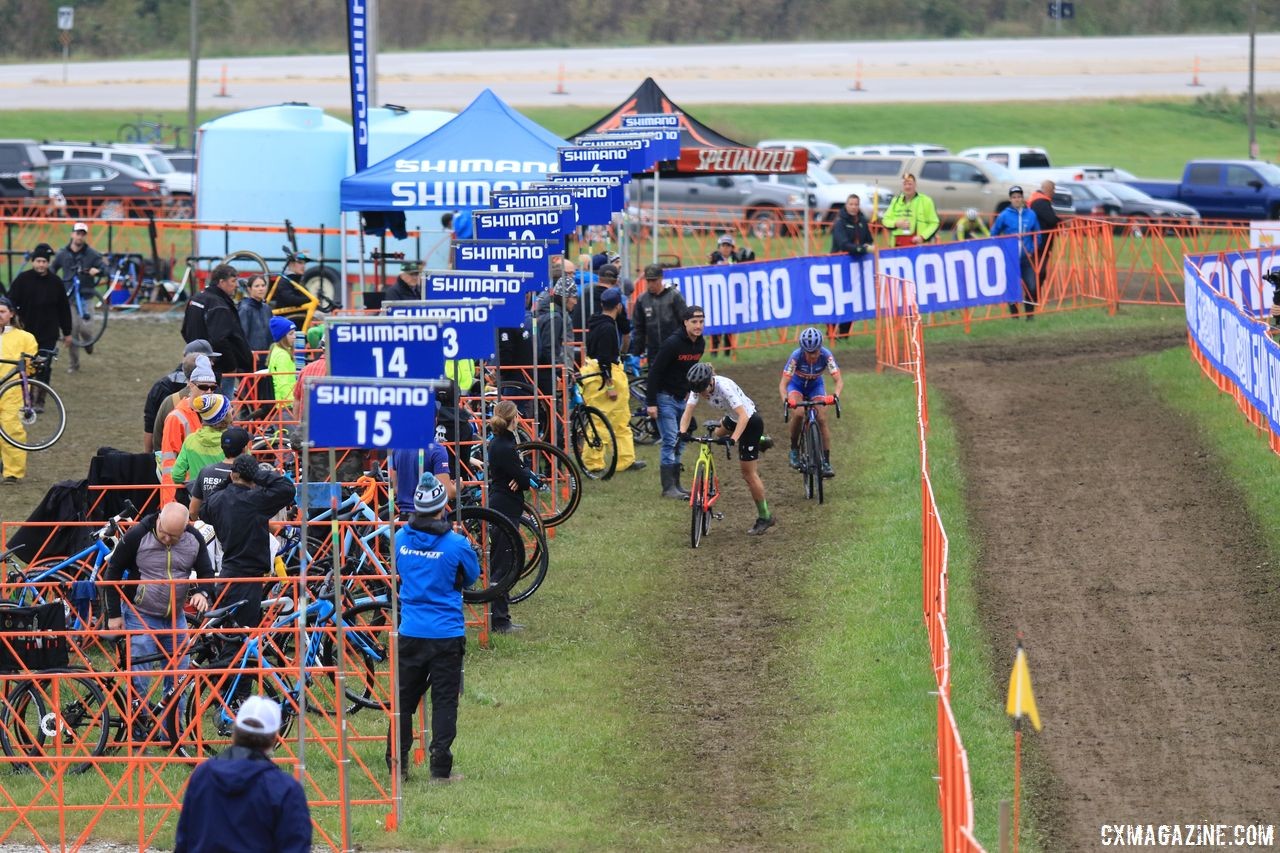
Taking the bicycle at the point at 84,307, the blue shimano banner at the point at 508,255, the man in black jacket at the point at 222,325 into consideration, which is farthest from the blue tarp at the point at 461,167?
the blue shimano banner at the point at 508,255

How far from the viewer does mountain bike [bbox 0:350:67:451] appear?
19906 mm

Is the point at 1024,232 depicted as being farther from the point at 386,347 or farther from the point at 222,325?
the point at 386,347

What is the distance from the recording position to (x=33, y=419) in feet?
67.4

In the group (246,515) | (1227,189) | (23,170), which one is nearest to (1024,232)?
(1227,189)

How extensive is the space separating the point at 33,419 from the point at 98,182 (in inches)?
867

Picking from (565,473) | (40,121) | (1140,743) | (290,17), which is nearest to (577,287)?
(565,473)

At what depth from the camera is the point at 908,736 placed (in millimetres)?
12609

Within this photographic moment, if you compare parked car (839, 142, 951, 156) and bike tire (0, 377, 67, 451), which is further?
parked car (839, 142, 951, 156)

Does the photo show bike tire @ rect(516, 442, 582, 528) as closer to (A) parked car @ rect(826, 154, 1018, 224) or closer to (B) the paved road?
(A) parked car @ rect(826, 154, 1018, 224)

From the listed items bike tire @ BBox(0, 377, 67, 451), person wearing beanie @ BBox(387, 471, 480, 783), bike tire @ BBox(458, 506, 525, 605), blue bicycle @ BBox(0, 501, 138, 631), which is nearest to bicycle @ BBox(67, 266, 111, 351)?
bike tire @ BBox(0, 377, 67, 451)

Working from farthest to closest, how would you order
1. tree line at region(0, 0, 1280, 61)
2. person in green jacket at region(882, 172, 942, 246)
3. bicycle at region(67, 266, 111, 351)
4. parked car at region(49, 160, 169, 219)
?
1. tree line at region(0, 0, 1280, 61)
2. parked car at region(49, 160, 169, 219)
3. person in green jacket at region(882, 172, 942, 246)
4. bicycle at region(67, 266, 111, 351)

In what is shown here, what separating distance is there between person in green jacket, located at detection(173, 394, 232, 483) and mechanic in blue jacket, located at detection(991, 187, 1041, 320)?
53.7 feet

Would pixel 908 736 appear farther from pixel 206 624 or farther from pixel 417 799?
pixel 206 624
